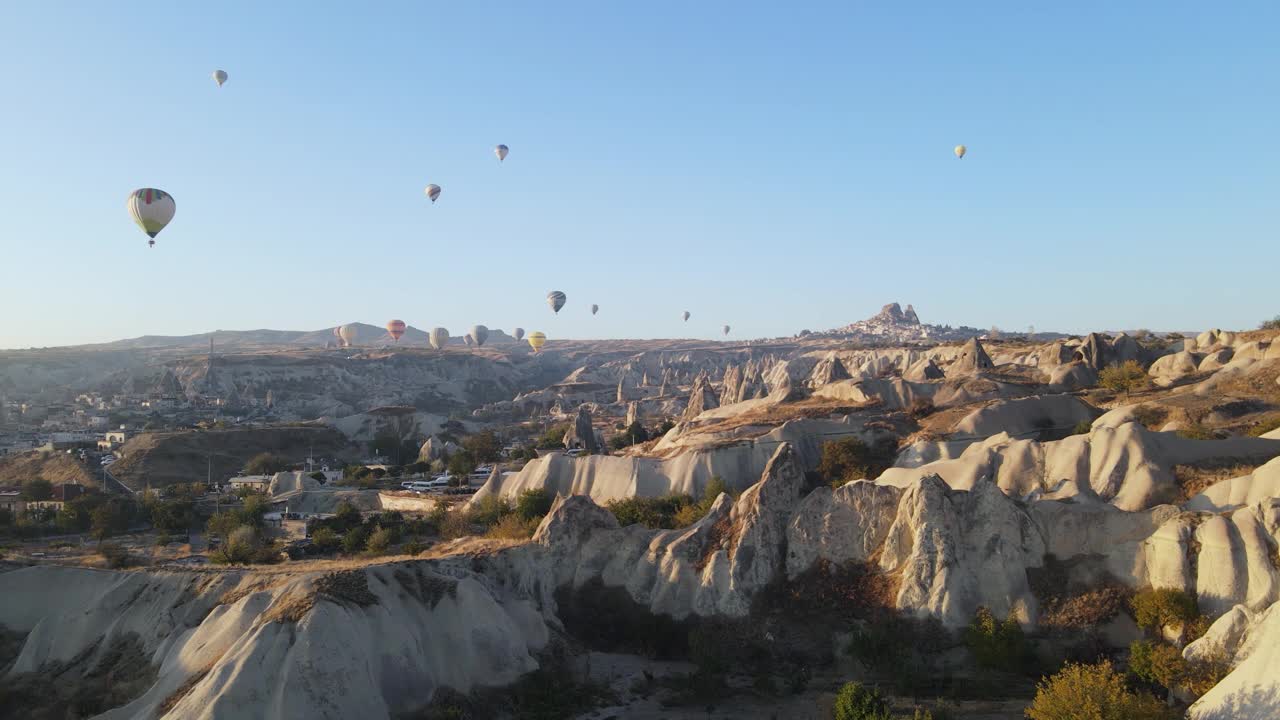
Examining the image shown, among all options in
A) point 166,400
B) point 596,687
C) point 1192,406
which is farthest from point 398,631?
point 166,400

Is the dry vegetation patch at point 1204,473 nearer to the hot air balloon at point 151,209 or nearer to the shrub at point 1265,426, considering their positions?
the shrub at point 1265,426

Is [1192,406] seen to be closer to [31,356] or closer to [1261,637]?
[1261,637]

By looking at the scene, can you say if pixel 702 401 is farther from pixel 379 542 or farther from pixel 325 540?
pixel 379 542

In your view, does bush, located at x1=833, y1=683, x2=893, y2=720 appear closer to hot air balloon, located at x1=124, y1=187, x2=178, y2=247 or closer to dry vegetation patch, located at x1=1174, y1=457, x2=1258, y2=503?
dry vegetation patch, located at x1=1174, y1=457, x2=1258, y2=503

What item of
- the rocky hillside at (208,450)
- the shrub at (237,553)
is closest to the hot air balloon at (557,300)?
the rocky hillside at (208,450)

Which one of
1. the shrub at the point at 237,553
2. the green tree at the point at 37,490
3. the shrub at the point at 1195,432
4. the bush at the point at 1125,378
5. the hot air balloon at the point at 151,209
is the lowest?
the green tree at the point at 37,490

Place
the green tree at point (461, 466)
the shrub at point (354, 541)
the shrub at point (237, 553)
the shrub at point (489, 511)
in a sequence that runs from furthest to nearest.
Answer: the green tree at point (461, 466) → the shrub at point (489, 511) → the shrub at point (354, 541) → the shrub at point (237, 553)

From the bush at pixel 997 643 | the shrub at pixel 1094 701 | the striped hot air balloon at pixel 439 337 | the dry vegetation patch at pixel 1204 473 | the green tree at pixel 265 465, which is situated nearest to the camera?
the shrub at pixel 1094 701
